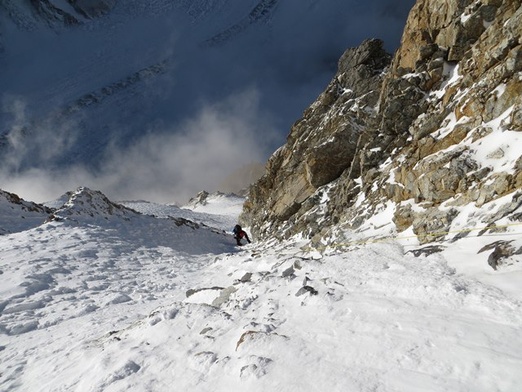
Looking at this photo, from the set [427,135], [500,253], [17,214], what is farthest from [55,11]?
[500,253]

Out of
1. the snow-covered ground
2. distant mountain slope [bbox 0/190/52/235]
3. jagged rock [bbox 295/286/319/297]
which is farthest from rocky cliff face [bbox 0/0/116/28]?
jagged rock [bbox 295/286/319/297]

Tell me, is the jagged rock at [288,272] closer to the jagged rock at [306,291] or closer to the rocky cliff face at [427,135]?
the jagged rock at [306,291]

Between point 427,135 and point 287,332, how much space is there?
11551 mm

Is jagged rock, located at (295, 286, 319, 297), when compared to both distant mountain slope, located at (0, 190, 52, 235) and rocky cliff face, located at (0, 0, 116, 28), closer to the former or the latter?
distant mountain slope, located at (0, 190, 52, 235)

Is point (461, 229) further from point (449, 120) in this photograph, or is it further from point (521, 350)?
point (449, 120)

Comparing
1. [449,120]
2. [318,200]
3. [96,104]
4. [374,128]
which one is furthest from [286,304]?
[96,104]

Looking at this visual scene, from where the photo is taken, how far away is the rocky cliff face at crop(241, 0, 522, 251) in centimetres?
955

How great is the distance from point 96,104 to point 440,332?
5233cm

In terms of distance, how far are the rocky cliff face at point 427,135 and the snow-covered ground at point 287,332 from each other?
264cm

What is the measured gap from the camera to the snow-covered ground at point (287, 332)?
13.7ft

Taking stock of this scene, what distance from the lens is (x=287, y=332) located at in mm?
5535

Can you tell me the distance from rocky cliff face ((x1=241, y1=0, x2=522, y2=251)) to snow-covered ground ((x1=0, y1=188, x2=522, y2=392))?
2.64m

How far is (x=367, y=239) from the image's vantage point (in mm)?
12055

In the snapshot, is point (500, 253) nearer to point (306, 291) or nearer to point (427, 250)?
point (427, 250)
